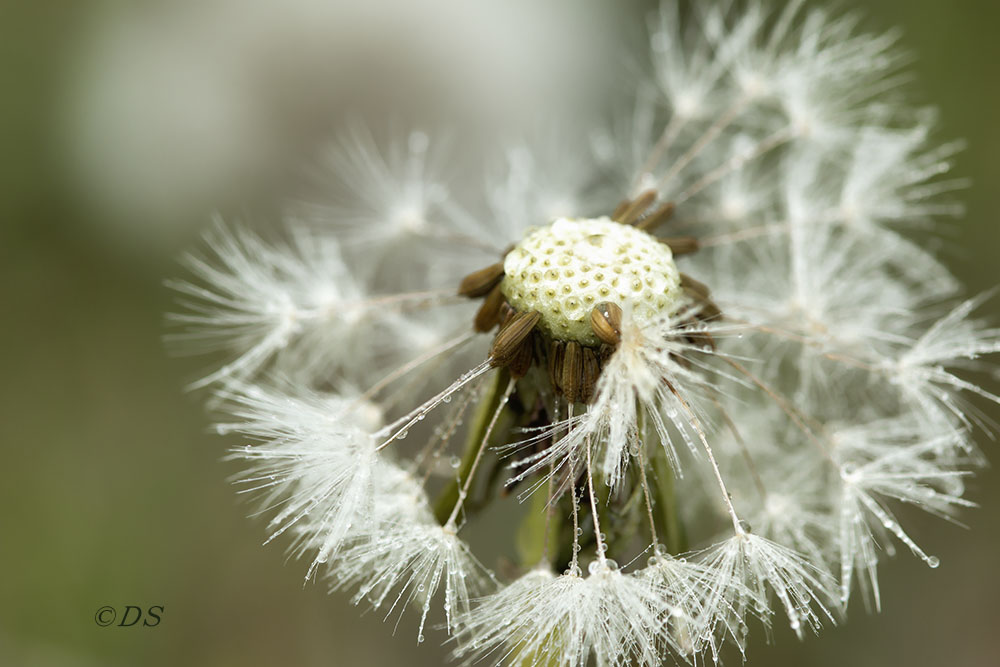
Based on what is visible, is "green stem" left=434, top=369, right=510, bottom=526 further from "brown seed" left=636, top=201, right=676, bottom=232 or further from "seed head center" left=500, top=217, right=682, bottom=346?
"brown seed" left=636, top=201, right=676, bottom=232

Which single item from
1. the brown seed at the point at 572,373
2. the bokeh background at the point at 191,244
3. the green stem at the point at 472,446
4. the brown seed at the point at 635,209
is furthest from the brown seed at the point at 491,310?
the bokeh background at the point at 191,244

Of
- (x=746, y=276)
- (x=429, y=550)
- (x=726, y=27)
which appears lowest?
(x=429, y=550)

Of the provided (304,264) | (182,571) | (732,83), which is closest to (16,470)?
(182,571)

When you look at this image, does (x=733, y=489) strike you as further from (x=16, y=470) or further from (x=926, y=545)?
(x=16, y=470)

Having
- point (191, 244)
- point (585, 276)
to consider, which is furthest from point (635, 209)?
point (191, 244)

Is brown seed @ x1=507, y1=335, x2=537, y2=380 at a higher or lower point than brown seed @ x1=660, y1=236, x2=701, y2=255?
lower

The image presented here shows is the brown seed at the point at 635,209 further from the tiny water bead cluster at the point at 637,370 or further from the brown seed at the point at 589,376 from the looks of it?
the brown seed at the point at 589,376

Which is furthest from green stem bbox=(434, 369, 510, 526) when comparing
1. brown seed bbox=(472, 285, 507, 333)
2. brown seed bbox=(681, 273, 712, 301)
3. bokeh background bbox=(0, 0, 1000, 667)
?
bokeh background bbox=(0, 0, 1000, 667)

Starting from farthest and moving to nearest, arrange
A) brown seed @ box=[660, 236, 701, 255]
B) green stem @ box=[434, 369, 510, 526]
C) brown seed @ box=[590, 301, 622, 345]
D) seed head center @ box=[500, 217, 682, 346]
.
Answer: brown seed @ box=[660, 236, 701, 255] → green stem @ box=[434, 369, 510, 526] → seed head center @ box=[500, 217, 682, 346] → brown seed @ box=[590, 301, 622, 345]
